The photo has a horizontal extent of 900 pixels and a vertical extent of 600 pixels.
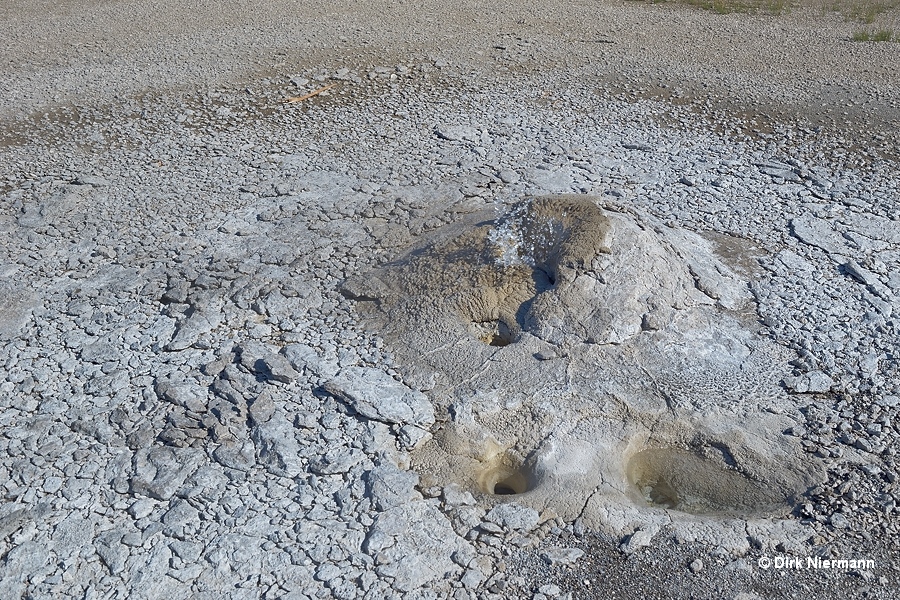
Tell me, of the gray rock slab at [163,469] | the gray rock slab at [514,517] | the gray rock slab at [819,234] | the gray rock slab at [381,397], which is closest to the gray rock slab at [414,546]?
the gray rock slab at [514,517]

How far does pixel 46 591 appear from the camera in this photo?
2.94 metres

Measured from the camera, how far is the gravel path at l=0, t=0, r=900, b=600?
3066mm

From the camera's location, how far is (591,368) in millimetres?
3801

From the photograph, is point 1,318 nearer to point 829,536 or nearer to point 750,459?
point 750,459

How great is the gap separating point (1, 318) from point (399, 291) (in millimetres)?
2269

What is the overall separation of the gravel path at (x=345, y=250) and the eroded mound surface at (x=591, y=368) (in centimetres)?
14

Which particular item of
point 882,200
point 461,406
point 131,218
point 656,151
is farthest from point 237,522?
point 882,200

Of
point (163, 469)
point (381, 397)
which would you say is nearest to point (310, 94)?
point (381, 397)

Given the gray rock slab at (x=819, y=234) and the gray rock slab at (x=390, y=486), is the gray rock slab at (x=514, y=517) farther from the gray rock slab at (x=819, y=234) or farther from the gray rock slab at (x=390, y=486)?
the gray rock slab at (x=819, y=234)

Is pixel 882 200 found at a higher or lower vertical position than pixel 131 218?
higher

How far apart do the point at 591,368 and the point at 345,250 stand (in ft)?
5.87

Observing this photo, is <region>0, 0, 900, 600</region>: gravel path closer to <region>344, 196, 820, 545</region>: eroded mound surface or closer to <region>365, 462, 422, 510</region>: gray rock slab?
<region>365, 462, 422, 510</region>: gray rock slab

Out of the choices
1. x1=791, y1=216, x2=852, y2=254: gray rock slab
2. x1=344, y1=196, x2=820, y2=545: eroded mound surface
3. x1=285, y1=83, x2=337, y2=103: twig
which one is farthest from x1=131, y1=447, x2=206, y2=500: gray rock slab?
x1=285, y1=83, x2=337, y2=103: twig

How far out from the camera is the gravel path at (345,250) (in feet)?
10.1
